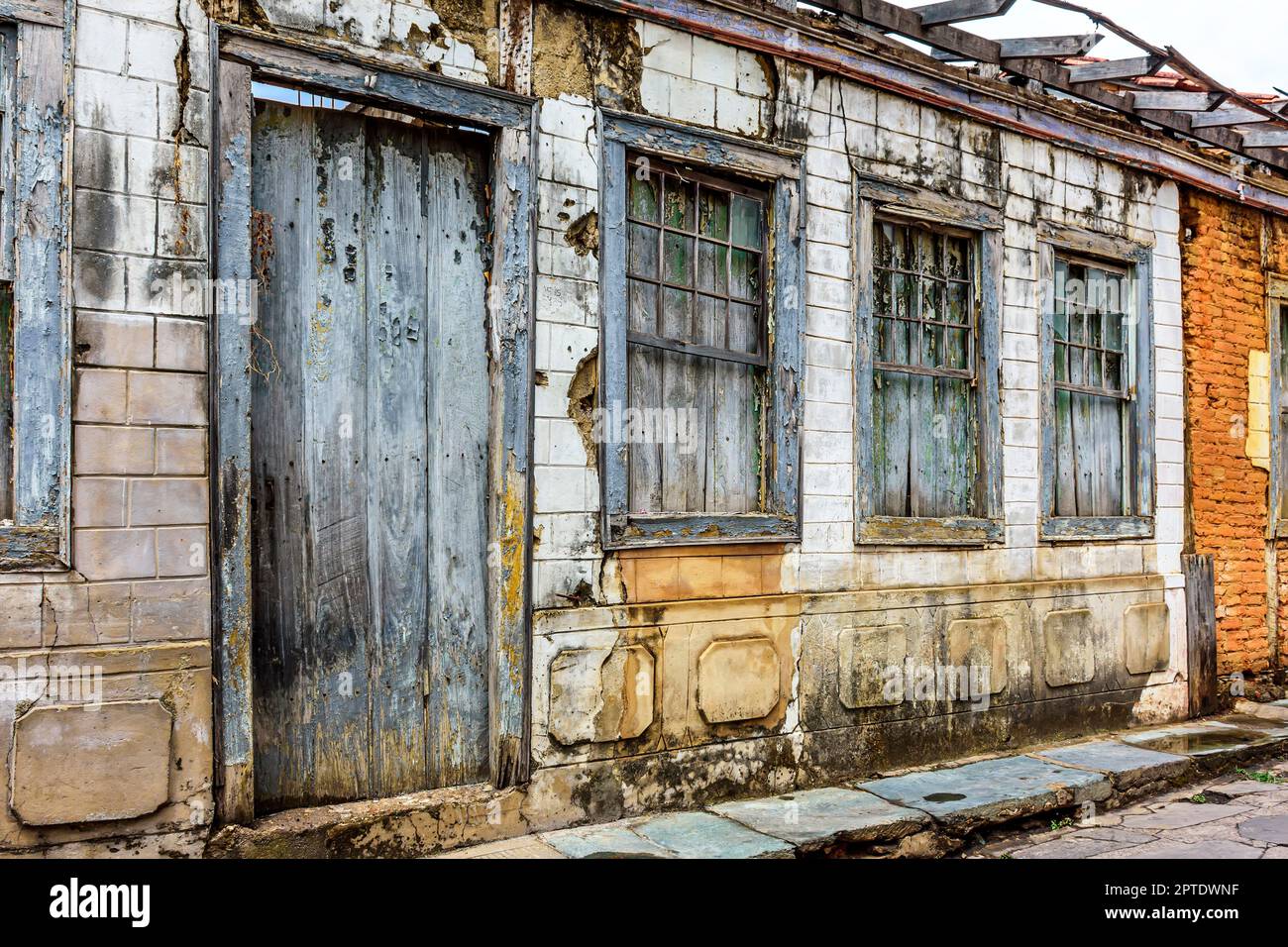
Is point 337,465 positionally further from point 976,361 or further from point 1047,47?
point 1047,47

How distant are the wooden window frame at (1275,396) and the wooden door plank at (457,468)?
6.74 metres

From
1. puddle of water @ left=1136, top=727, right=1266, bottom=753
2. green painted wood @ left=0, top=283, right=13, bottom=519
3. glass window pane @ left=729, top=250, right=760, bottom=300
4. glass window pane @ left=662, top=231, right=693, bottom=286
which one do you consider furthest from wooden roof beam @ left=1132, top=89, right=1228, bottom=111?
green painted wood @ left=0, top=283, right=13, bottom=519

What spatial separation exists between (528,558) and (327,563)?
2.84ft

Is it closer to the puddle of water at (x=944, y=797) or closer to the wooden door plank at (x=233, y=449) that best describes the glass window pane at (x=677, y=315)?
→ the wooden door plank at (x=233, y=449)

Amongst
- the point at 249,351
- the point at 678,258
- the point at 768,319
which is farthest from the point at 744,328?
the point at 249,351

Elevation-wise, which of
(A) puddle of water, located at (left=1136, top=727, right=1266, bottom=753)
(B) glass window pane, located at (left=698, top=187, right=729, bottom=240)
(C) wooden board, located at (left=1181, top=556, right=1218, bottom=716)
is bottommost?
(A) puddle of water, located at (left=1136, top=727, right=1266, bottom=753)

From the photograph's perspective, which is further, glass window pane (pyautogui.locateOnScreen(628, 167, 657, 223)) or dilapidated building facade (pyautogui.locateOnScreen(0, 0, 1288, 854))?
glass window pane (pyautogui.locateOnScreen(628, 167, 657, 223))

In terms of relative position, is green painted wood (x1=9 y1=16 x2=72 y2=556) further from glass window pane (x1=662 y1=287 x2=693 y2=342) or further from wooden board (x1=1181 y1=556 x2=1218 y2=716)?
wooden board (x1=1181 y1=556 x2=1218 y2=716)

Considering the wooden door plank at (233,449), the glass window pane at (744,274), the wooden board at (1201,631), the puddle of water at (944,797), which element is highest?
the glass window pane at (744,274)

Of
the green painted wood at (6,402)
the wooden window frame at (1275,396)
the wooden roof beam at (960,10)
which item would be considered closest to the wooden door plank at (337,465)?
the green painted wood at (6,402)

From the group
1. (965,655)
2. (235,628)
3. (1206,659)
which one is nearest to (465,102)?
(235,628)

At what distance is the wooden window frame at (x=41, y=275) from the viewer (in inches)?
143

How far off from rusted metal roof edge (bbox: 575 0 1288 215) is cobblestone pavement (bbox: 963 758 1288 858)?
4169 millimetres

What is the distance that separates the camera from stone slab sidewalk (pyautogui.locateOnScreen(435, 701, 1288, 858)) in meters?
4.55
